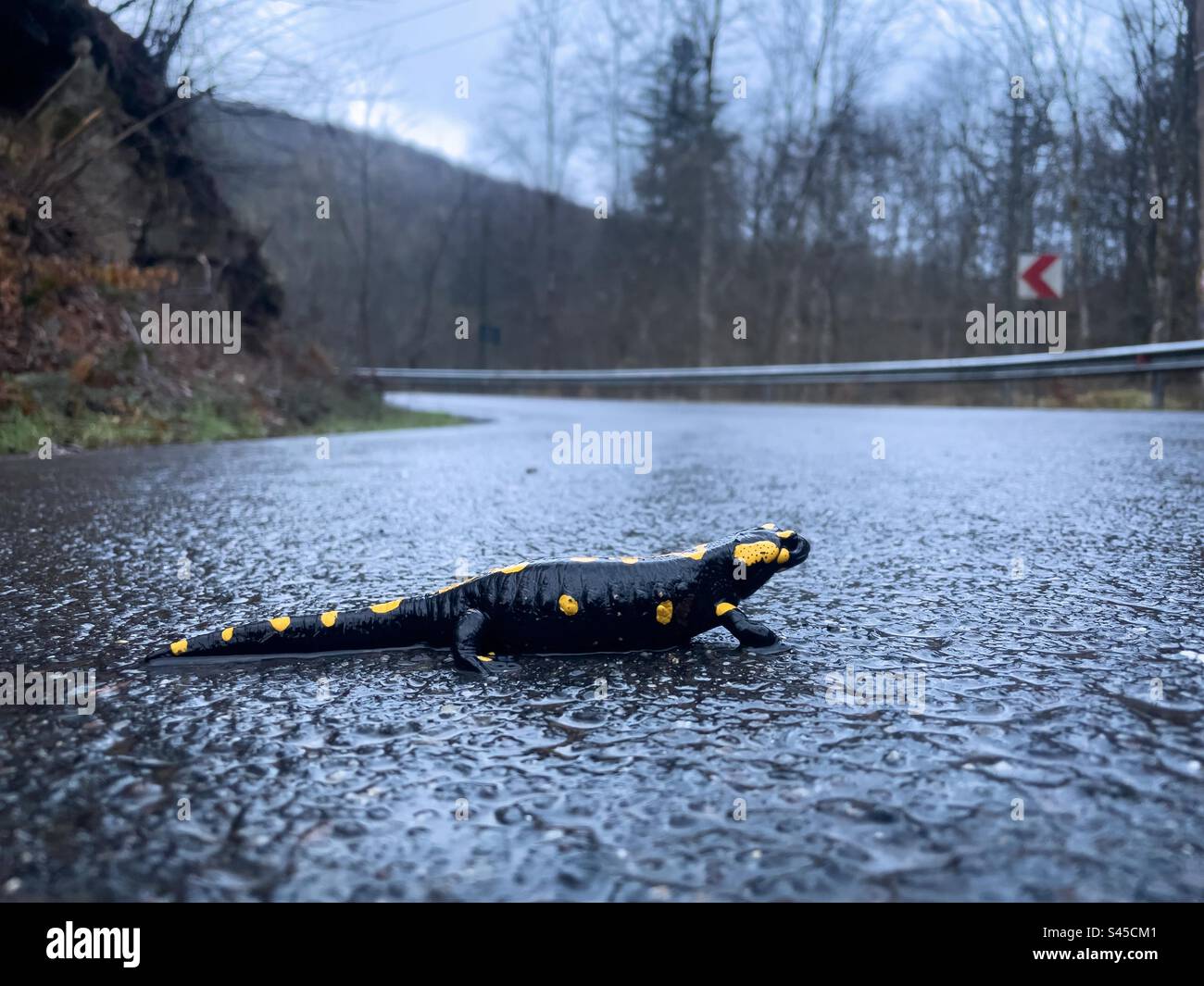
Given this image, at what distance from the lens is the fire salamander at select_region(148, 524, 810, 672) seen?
254 cm

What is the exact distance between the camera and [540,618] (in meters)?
2.55

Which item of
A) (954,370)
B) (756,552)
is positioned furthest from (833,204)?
(756,552)

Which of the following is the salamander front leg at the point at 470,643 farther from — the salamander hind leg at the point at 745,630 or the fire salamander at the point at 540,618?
the salamander hind leg at the point at 745,630

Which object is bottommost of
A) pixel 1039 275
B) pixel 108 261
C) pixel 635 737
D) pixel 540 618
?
pixel 635 737

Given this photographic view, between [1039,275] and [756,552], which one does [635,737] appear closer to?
[756,552]

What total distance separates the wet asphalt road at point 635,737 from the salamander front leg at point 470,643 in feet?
0.22

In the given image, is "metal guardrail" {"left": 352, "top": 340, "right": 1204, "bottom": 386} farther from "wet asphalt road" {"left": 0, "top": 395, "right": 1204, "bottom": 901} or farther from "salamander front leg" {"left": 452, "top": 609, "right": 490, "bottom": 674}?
"salamander front leg" {"left": 452, "top": 609, "right": 490, "bottom": 674}

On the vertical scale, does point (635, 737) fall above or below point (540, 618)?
below

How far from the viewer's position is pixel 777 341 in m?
38.6

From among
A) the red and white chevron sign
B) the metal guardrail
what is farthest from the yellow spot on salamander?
the red and white chevron sign

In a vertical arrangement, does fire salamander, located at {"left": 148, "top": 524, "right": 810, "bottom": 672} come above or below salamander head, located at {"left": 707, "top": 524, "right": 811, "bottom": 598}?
below

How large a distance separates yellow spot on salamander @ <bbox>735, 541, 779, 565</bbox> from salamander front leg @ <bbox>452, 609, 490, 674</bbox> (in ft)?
2.38

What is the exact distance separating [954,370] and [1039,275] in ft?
7.63

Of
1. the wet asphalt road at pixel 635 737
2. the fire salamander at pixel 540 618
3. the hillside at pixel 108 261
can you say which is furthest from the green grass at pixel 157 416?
the fire salamander at pixel 540 618
